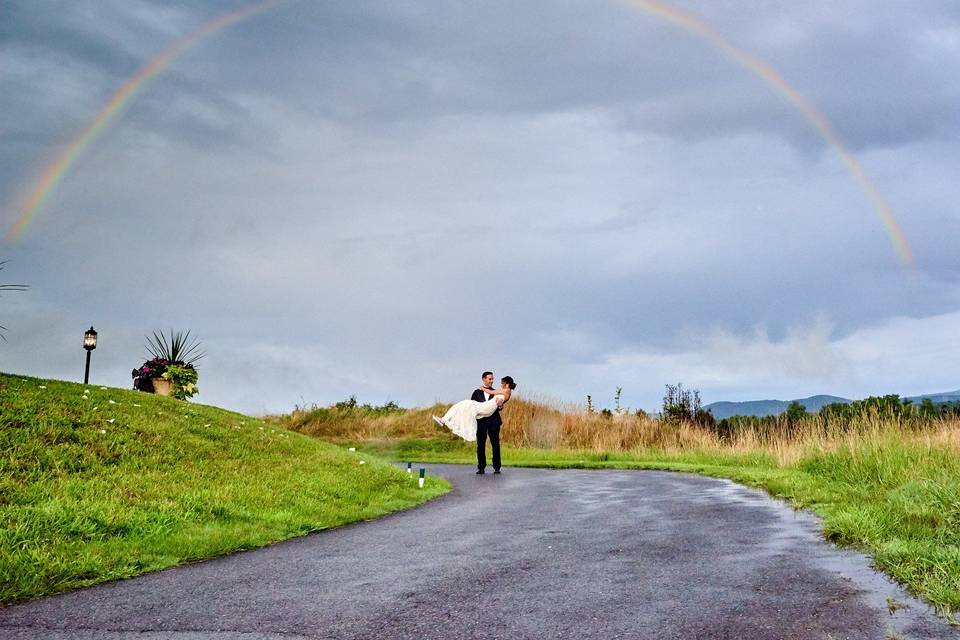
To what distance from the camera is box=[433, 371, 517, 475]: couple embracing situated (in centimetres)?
1877

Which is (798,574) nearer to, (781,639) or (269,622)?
(781,639)

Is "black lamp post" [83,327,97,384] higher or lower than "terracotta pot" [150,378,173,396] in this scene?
higher

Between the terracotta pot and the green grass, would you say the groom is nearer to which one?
the green grass

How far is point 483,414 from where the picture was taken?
1881 centimetres

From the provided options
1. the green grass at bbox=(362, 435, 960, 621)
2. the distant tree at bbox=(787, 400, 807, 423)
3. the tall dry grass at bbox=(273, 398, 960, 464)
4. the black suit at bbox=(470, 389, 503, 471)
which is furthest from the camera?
the distant tree at bbox=(787, 400, 807, 423)

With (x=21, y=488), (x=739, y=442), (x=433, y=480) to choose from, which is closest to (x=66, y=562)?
(x=21, y=488)

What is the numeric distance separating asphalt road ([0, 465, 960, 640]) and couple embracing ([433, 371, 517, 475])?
8.40m

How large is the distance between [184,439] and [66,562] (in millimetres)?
7480

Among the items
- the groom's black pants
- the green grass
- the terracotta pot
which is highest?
the terracotta pot

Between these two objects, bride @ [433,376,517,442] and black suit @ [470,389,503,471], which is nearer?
bride @ [433,376,517,442]

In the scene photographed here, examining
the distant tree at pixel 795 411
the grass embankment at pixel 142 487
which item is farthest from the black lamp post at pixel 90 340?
the distant tree at pixel 795 411

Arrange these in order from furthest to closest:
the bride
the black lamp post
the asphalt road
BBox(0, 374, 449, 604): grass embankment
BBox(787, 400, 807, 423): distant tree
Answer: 1. the black lamp post
2. BBox(787, 400, 807, 423): distant tree
3. the bride
4. BBox(0, 374, 449, 604): grass embankment
5. the asphalt road

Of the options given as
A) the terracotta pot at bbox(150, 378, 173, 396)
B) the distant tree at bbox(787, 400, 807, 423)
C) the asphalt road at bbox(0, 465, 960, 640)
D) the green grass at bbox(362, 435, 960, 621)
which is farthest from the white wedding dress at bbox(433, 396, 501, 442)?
the terracotta pot at bbox(150, 378, 173, 396)

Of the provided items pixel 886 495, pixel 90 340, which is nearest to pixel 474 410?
pixel 886 495
